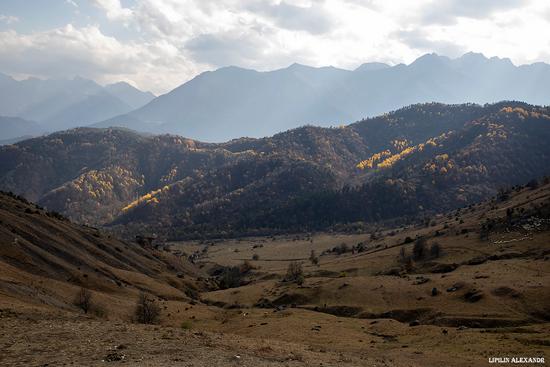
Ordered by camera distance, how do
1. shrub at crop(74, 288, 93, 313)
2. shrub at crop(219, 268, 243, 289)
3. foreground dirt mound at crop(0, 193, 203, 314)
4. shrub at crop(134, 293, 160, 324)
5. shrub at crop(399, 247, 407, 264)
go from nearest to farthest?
1. shrub at crop(74, 288, 93, 313)
2. foreground dirt mound at crop(0, 193, 203, 314)
3. shrub at crop(134, 293, 160, 324)
4. shrub at crop(399, 247, 407, 264)
5. shrub at crop(219, 268, 243, 289)

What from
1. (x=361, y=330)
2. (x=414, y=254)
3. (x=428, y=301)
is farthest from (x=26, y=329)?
(x=414, y=254)

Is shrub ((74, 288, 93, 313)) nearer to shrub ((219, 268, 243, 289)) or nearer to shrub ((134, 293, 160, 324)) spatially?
shrub ((134, 293, 160, 324))

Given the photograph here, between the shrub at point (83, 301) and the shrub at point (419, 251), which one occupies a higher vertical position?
the shrub at point (83, 301)

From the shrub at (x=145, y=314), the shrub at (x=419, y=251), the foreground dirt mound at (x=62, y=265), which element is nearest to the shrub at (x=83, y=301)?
the foreground dirt mound at (x=62, y=265)

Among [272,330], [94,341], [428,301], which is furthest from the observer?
[428,301]

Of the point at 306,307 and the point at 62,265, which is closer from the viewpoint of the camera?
the point at 62,265

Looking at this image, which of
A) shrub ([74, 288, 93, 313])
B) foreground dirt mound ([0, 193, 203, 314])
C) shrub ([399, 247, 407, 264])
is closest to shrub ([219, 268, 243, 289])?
foreground dirt mound ([0, 193, 203, 314])

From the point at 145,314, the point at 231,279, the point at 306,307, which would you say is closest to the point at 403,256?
the point at 306,307

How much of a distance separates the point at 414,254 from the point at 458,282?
124ft

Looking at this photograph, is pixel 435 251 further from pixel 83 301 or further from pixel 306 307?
pixel 83 301

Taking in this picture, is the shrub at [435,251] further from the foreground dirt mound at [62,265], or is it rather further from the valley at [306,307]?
the foreground dirt mound at [62,265]

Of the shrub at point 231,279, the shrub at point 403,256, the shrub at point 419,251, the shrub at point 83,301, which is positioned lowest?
the shrub at point 231,279

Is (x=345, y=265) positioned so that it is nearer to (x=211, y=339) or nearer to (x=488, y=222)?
(x=488, y=222)

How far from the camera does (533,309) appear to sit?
Answer: 186 ft
